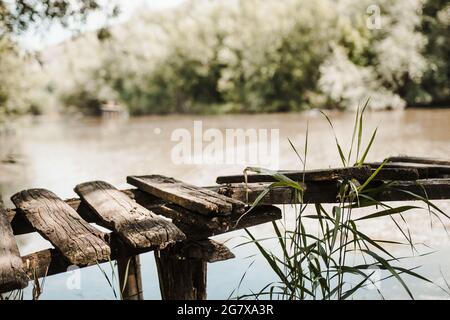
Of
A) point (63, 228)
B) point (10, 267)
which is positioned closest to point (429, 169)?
point (63, 228)

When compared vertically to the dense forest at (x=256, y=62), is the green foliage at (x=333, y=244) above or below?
below

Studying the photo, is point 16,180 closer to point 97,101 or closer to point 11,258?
point 11,258

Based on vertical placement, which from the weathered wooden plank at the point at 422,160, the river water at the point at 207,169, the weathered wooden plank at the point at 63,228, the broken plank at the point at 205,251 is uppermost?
the weathered wooden plank at the point at 422,160

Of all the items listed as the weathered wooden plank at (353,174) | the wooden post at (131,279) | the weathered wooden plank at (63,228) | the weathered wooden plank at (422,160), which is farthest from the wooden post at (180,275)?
the weathered wooden plank at (422,160)

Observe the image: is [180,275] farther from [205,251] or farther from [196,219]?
[196,219]

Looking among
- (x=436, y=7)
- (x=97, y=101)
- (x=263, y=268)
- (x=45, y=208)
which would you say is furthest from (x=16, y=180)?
(x=97, y=101)

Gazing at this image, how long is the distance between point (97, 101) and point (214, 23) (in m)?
15.1

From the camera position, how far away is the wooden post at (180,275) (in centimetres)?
369

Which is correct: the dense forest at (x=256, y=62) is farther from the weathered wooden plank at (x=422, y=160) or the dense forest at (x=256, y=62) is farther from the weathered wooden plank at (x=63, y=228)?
the weathered wooden plank at (x=422, y=160)

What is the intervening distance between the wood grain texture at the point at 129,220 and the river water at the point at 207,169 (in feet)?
1.62

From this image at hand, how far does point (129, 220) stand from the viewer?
10.2ft

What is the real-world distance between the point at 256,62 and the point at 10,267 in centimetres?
3995

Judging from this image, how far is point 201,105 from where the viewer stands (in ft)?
153

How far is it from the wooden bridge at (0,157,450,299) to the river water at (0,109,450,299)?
263mm
